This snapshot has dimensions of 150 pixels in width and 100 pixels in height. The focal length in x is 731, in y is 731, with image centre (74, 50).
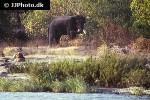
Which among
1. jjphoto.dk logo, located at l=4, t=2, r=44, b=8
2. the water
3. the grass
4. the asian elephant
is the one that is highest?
jjphoto.dk logo, located at l=4, t=2, r=44, b=8

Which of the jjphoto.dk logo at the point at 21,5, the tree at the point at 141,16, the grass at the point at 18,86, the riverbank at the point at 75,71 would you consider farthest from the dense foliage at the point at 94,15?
the grass at the point at 18,86

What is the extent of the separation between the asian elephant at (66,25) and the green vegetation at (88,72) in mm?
532

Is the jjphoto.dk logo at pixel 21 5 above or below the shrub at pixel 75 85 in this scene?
above

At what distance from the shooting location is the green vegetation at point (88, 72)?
43.7 feet

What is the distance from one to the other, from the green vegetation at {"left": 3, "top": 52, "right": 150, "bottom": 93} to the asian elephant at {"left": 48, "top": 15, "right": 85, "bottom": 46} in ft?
1.75

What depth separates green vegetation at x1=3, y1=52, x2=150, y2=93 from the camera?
13.3 metres

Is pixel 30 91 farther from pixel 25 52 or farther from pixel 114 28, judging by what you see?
pixel 114 28

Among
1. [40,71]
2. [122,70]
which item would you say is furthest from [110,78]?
[40,71]

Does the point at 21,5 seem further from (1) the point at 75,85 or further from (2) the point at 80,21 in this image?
(1) the point at 75,85

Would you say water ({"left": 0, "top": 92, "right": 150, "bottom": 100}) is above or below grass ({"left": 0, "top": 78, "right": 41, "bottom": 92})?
below

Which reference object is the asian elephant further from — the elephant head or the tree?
the tree

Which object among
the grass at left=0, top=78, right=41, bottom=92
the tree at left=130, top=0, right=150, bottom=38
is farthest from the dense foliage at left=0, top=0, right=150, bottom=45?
the grass at left=0, top=78, right=41, bottom=92

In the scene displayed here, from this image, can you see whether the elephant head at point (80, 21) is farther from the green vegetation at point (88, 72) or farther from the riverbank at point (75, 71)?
the green vegetation at point (88, 72)

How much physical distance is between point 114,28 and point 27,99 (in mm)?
2113
